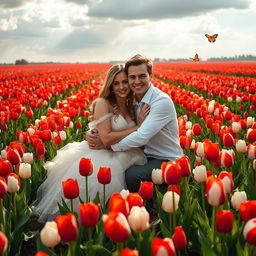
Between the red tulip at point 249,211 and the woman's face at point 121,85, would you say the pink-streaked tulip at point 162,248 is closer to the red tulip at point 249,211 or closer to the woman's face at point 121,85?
the red tulip at point 249,211

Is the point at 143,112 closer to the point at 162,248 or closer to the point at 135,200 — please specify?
the point at 135,200

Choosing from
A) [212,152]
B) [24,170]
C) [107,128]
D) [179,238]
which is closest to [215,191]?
[179,238]

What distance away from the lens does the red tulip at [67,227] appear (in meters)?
1.75

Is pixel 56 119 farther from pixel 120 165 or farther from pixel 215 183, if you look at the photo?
pixel 215 183

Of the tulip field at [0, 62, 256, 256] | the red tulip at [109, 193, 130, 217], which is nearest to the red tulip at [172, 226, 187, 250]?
the tulip field at [0, 62, 256, 256]

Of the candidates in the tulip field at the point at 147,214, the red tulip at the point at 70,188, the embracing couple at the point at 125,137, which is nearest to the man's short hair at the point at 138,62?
the embracing couple at the point at 125,137

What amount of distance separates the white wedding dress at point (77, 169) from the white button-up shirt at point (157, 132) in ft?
Result: 0.50

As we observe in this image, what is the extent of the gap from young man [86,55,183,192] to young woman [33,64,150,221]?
98mm

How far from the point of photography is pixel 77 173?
3.66 meters

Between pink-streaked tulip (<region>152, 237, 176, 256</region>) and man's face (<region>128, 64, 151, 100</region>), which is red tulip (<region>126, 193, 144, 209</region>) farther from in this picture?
man's face (<region>128, 64, 151, 100</region>)

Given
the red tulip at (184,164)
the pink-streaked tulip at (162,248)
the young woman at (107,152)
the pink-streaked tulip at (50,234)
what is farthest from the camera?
the young woman at (107,152)

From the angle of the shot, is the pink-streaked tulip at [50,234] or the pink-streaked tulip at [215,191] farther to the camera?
the pink-streaked tulip at [215,191]

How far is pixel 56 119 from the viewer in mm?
5445

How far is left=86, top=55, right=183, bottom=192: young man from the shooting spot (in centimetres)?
379
